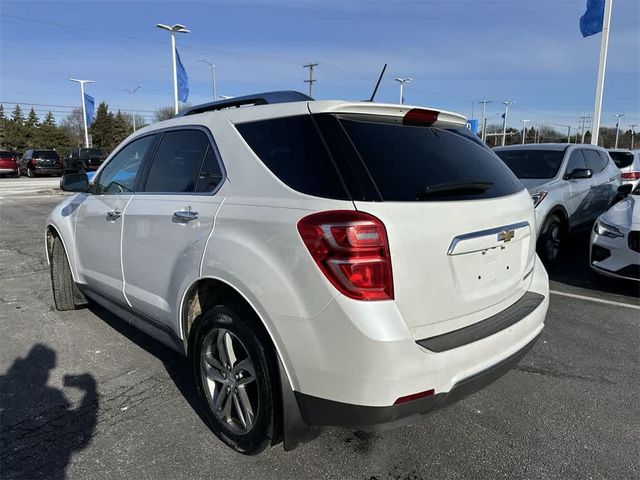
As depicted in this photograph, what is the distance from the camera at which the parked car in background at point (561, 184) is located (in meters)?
6.75

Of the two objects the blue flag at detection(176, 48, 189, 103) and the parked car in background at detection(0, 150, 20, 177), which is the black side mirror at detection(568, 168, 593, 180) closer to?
the blue flag at detection(176, 48, 189, 103)

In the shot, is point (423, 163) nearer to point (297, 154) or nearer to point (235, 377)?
point (297, 154)

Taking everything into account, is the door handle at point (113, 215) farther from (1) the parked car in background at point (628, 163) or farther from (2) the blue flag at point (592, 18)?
(2) the blue flag at point (592, 18)

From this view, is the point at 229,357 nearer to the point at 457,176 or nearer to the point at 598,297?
the point at 457,176

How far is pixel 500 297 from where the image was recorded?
250 centimetres

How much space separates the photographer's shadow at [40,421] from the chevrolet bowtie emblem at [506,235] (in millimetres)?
2494

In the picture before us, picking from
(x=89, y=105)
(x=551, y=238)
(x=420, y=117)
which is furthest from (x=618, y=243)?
(x=89, y=105)

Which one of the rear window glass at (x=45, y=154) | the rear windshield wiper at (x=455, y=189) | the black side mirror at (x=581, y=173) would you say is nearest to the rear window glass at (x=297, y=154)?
the rear windshield wiper at (x=455, y=189)

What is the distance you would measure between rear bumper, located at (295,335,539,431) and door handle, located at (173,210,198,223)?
3.84 ft

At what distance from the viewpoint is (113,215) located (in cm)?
358

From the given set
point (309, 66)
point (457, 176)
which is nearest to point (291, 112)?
point (457, 176)

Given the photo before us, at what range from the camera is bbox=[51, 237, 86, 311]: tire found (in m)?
4.67

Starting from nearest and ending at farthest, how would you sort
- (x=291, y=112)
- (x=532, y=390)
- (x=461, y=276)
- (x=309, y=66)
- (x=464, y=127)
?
(x=461, y=276)
(x=291, y=112)
(x=464, y=127)
(x=532, y=390)
(x=309, y=66)

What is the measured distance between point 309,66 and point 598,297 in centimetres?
5134
